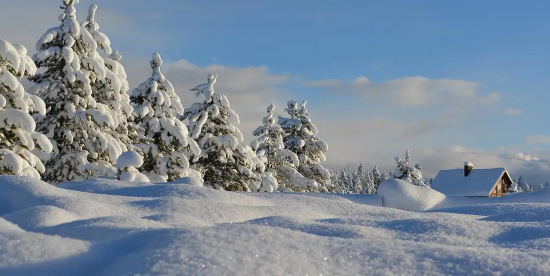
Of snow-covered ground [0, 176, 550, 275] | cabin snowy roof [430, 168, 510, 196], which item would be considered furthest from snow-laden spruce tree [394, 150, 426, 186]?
snow-covered ground [0, 176, 550, 275]

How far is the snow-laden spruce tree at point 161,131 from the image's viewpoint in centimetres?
1946

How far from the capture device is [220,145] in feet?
70.4

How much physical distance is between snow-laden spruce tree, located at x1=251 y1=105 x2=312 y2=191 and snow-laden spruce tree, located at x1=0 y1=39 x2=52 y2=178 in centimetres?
1493

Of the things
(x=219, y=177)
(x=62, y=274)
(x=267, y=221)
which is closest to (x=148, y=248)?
(x=62, y=274)

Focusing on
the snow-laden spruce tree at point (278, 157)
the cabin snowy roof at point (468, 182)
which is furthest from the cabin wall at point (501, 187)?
the snow-laden spruce tree at point (278, 157)

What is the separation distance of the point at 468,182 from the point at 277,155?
22.9 metres

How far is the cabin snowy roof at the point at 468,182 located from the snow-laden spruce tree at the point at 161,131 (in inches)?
1133

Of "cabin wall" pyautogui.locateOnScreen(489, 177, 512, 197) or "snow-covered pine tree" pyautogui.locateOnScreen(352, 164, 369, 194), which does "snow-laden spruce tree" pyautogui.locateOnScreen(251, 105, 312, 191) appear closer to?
"cabin wall" pyautogui.locateOnScreen(489, 177, 512, 197)

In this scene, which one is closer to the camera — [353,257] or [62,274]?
[62,274]

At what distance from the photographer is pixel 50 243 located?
102 inches

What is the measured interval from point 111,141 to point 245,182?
21.3 feet

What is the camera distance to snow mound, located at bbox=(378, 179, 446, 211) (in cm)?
917

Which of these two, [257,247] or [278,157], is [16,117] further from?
[278,157]

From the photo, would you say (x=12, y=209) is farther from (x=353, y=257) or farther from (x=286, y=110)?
(x=286, y=110)
